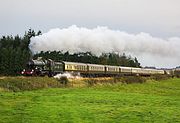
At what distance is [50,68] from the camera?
63062mm

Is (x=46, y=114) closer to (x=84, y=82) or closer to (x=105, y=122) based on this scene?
(x=105, y=122)

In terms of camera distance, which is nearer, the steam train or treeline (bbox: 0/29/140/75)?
the steam train

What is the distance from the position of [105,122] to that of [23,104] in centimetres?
808

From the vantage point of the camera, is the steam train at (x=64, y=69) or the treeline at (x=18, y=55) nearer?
the steam train at (x=64, y=69)

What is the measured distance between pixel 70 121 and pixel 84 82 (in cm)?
3486

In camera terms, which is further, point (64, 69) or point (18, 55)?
point (18, 55)

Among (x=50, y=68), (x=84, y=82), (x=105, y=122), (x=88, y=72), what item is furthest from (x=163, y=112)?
(x=88, y=72)

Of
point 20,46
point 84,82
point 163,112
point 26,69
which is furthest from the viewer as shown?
point 20,46

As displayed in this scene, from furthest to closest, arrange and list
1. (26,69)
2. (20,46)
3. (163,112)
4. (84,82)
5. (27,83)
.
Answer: (20,46)
(26,69)
(84,82)
(27,83)
(163,112)

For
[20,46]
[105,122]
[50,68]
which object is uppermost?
[20,46]

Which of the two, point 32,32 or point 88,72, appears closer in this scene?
point 88,72

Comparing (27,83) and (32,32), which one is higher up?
(32,32)

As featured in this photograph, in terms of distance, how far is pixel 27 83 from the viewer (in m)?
43.4

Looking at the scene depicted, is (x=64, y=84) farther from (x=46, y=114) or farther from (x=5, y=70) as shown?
(x=5, y=70)
